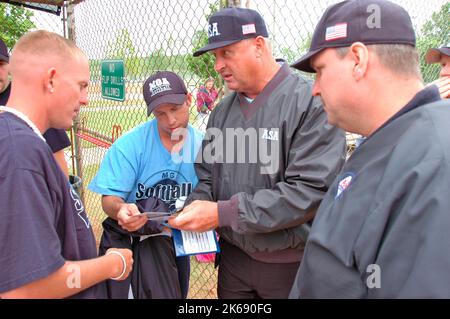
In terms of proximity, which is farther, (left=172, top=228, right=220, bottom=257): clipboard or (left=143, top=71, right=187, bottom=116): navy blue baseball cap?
(left=143, top=71, right=187, bottom=116): navy blue baseball cap

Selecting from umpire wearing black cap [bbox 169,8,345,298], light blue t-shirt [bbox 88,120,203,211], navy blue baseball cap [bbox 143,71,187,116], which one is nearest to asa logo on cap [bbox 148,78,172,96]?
navy blue baseball cap [bbox 143,71,187,116]

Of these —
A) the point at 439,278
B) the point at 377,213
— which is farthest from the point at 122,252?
the point at 439,278

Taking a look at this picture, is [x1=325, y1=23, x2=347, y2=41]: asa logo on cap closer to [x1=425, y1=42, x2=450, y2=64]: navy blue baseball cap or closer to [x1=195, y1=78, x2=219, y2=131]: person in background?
[x1=425, y1=42, x2=450, y2=64]: navy blue baseball cap

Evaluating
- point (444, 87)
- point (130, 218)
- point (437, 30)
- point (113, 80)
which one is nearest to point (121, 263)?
point (130, 218)

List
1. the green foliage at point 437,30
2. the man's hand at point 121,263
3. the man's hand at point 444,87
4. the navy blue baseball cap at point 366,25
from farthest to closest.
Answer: the green foliage at point 437,30 < the man's hand at point 444,87 < the man's hand at point 121,263 < the navy blue baseball cap at point 366,25

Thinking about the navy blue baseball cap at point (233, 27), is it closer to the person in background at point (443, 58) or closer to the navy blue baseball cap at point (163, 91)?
the navy blue baseball cap at point (163, 91)

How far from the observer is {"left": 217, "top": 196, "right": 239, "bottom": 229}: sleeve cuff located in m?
1.99

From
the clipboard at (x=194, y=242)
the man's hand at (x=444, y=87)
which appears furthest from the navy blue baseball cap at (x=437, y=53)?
the clipboard at (x=194, y=242)

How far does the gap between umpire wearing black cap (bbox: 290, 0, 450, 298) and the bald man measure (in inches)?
32.3

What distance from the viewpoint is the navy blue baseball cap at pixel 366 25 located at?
47.6 inches

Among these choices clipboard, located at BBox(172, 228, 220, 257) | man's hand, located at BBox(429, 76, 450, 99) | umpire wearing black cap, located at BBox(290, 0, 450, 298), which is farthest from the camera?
man's hand, located at BBox(429, 76, 450, 99)

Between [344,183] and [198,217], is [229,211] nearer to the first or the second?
[198,217]
